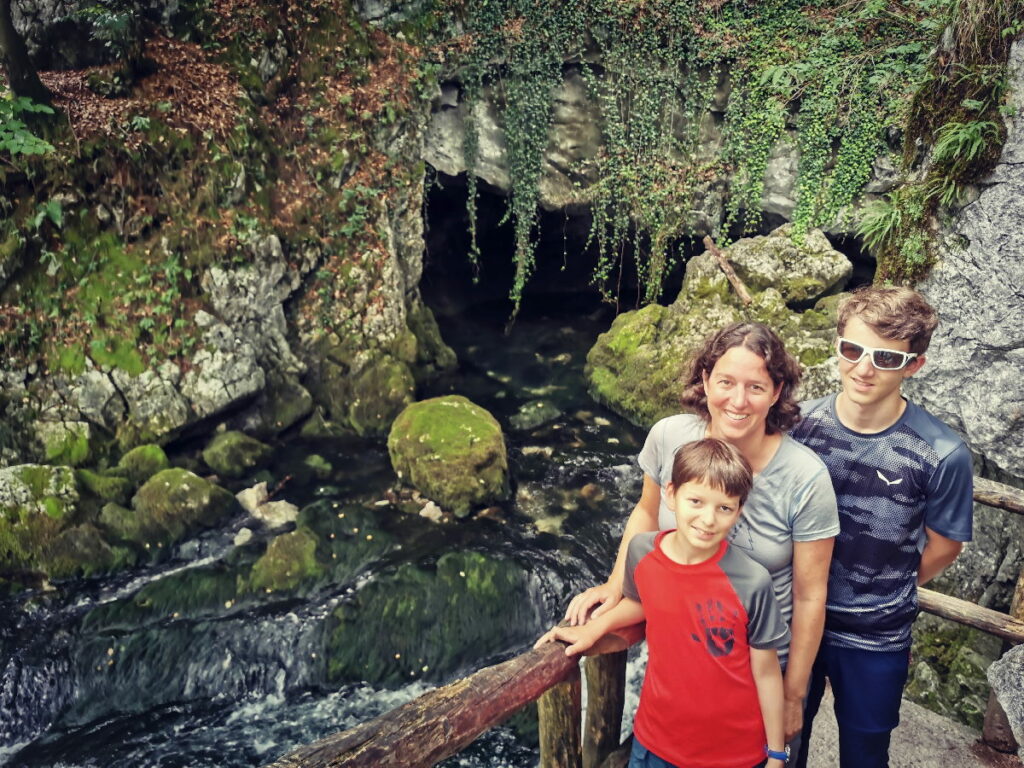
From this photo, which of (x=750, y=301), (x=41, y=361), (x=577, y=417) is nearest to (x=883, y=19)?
(x=750, y=301)

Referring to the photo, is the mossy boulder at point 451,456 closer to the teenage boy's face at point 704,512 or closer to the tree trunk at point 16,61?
the tree trunk at point 16,61

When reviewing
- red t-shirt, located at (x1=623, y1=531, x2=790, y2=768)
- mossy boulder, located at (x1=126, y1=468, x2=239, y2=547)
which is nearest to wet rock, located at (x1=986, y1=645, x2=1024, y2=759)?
red t-shirt, located at (x1=623, y1=531, x2=790, y2=768)

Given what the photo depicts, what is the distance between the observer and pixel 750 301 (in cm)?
1070

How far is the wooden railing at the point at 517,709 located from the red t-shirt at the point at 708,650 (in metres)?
0.34

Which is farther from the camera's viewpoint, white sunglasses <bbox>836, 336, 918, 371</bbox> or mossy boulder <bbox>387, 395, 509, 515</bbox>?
mossy boulder <bbox>387, 395, 509, 515</bbox>

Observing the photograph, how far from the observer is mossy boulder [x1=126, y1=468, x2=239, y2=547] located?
781cm

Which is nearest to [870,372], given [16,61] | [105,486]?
[105,486]

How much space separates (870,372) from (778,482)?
576mm

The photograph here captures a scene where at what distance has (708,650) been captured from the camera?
234 centimetres

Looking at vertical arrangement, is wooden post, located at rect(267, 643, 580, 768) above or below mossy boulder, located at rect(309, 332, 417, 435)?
above

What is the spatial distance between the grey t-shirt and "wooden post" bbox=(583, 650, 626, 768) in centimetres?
88

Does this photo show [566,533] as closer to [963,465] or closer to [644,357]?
[644,357]

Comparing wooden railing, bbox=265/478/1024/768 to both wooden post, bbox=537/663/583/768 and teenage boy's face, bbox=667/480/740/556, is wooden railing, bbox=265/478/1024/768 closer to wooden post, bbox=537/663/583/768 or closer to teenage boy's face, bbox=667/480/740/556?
wooden post, bbox=537/663/583/768

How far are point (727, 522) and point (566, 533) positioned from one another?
20.6 feet
